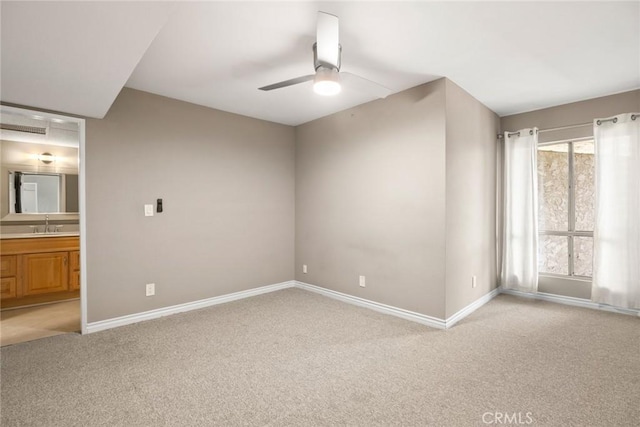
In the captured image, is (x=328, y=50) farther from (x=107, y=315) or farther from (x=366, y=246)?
(x=107, y=315)

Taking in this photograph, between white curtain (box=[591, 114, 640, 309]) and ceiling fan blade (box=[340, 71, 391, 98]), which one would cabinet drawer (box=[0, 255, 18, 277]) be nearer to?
ceiling fan blade (box=[340, 71, 391, 98])

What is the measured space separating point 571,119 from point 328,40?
3.40 m

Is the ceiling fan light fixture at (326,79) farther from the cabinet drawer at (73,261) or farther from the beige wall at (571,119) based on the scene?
the cabinet drawer at (73,261)

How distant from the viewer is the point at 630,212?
3.29m

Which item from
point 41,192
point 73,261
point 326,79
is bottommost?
point 73,261

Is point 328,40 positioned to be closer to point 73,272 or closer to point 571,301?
point 571,301

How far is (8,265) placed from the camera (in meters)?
3.69

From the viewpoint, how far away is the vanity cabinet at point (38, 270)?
12.1 ft

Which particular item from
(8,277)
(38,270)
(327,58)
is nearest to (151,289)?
(38,270)

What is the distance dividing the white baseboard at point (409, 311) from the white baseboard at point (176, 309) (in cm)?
63

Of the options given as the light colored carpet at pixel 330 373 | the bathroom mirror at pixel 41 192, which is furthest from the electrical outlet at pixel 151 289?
the bathroom mirror at pixel 41 192

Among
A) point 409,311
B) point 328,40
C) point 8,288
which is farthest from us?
point 8,288

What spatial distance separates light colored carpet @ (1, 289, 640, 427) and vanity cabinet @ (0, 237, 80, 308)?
154cm

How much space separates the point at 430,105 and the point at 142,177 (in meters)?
3.07
